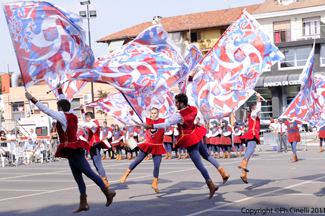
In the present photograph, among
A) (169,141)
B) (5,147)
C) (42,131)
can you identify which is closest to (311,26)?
(42,131)

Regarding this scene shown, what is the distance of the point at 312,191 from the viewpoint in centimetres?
902

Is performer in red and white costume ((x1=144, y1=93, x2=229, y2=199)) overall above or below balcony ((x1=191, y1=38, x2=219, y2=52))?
below

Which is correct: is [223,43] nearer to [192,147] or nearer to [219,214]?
[192,147]

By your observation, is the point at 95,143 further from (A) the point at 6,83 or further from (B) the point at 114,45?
(A) the point at 6,83

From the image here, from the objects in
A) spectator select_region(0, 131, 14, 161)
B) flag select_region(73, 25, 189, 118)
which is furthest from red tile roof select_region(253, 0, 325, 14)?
flag select_region(73, 25, 189, 118)

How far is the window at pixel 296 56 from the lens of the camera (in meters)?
44.2

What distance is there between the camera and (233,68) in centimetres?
1205

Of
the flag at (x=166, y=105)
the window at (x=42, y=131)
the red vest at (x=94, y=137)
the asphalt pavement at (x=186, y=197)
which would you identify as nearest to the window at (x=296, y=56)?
the window at (x=42, y=131)

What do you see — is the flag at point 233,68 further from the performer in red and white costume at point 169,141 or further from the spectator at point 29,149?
the spectator at point 29,149

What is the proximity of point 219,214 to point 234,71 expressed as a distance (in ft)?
18.1

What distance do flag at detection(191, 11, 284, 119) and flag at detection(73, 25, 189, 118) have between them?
890 mm

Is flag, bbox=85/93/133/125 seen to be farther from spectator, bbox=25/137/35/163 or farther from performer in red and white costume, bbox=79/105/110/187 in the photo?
spectator, bbox=25/137/35/163

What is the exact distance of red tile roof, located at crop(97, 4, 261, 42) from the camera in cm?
5422

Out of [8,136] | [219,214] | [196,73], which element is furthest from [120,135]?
[219,214]
